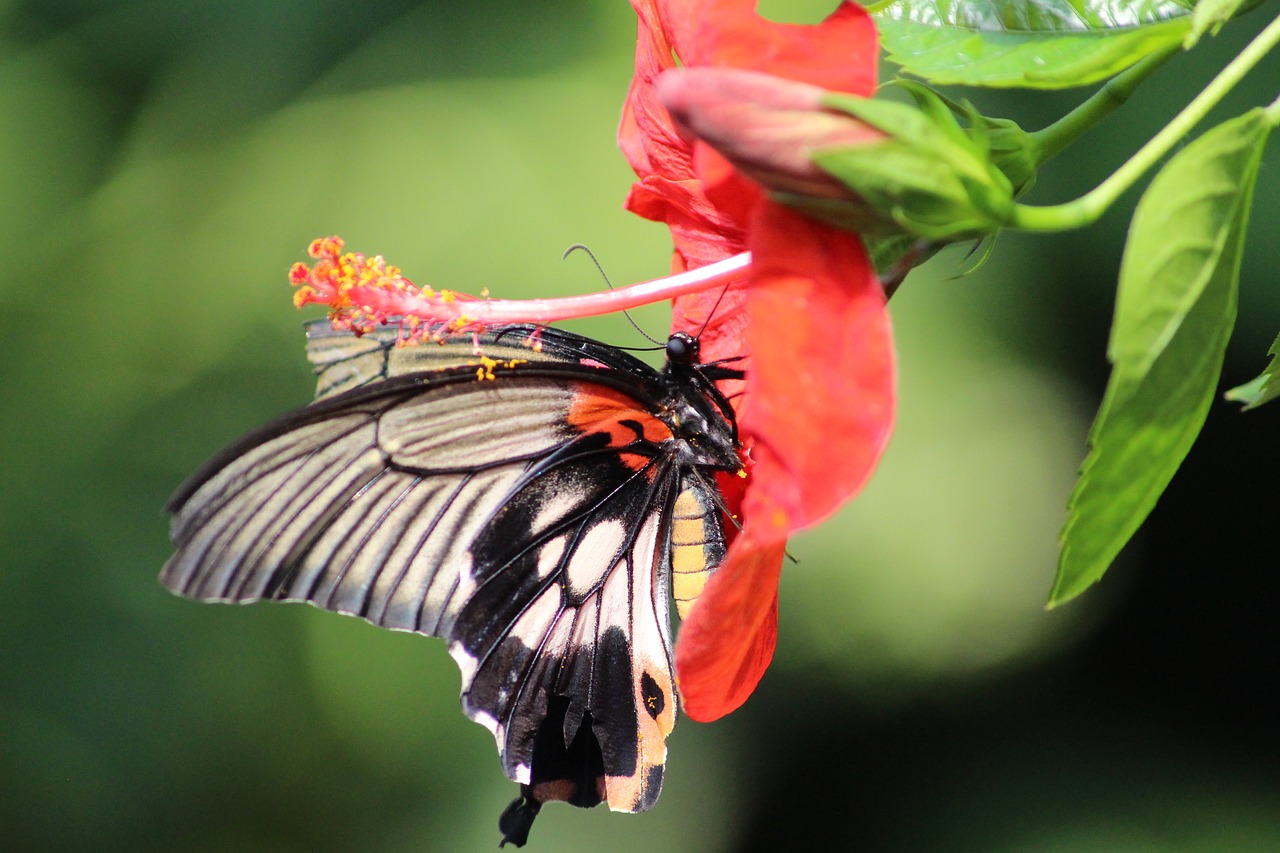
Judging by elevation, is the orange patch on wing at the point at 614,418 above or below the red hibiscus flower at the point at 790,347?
below

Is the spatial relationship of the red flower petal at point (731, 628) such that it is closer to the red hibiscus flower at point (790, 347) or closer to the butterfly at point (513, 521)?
the red hibiscus flower at point (790, 347)

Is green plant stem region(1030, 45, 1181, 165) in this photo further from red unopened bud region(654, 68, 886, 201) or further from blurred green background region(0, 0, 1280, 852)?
blurred green background region(0, 0, 1280, 852)

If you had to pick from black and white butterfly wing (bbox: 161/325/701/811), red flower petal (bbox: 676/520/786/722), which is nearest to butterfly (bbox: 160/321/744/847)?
black and white butterfly wing (bbox: 161/325/701/811)

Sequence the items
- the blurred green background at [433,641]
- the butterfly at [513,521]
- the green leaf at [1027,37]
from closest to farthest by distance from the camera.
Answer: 1. the green leaf at [1027,37]
2. the butterfly at [513,521]
3. the blurred green background at [433,641]

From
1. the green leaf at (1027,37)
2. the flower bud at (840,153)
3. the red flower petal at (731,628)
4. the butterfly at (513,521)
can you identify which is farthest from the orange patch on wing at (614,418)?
the flower bud at (840,153)

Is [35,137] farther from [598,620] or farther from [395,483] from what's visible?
[598,620]

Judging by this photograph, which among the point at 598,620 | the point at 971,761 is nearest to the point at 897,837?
the point at 971,761

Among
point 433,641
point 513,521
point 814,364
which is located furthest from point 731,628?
point 433,641

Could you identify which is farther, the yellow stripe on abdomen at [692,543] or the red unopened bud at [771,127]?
the yellow stripe on abdomen at [692,543]
